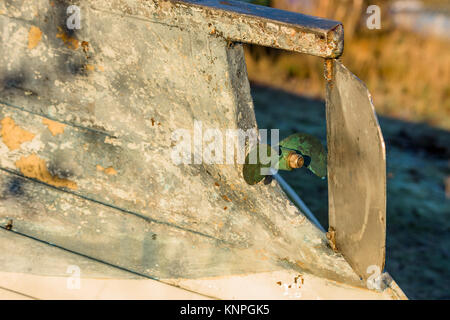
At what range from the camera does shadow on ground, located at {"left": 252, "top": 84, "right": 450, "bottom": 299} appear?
3312 millimetres

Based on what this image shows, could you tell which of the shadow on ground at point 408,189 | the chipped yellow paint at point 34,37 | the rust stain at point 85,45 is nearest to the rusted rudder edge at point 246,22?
the rust stain at point 85,45

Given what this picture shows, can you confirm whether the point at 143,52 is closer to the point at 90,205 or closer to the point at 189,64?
the point at 189,64

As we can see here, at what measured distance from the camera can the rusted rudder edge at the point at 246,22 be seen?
61.6 inches

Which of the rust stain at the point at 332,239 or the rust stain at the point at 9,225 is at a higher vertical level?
the rust stain at the point at 9,225

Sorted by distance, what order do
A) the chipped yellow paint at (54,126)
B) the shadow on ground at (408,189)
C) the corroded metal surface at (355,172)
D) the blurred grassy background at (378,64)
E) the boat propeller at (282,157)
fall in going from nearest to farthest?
the corroded metal surface at (355,172), the boat propeller at (282,157), the chipped yellow paint at (54,126), the shadow on ground at (408,189), the blurred grassy background at (378,64)

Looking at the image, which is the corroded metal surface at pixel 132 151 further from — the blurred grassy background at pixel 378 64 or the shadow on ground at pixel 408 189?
the blurred grassy background at pixel 378 64

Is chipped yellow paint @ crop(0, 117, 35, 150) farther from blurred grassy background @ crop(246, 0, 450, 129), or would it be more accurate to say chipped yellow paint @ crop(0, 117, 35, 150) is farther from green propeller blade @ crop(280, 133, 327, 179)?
blurred grassy background @ crop(246, 0, 450, 129)

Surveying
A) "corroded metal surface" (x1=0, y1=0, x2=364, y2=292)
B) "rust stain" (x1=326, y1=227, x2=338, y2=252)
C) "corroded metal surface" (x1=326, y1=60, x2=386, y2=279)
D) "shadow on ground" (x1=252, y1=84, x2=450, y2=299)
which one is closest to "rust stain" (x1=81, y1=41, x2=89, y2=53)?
"corroded metal surface" (x1=0, y1=0, x2=364, y2=292)

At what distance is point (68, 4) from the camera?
1849 mm

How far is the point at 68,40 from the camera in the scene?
1.90 meters

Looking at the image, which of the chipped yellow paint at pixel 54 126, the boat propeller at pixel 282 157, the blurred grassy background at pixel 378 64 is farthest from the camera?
the blurred grassy background at pixel 378 64

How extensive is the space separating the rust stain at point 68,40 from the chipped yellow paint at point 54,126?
0.29m
